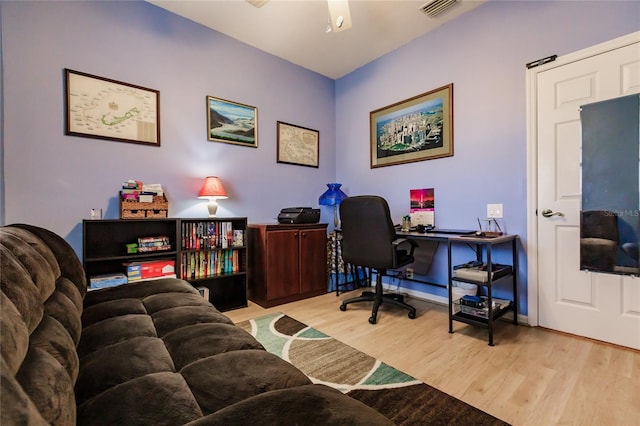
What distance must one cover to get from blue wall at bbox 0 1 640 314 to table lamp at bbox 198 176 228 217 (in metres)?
0.16

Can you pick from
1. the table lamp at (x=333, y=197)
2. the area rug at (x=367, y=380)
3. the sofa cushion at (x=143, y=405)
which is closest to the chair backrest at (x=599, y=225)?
the area rug at (x=367, y=380)

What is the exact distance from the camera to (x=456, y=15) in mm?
2795

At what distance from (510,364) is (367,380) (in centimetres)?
92

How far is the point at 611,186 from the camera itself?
6.54 feet

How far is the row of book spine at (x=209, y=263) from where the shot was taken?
2625 millimetres

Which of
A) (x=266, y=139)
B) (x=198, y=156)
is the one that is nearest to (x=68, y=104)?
(x=198, y=156)

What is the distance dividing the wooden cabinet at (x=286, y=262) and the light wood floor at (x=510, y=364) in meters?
0.35

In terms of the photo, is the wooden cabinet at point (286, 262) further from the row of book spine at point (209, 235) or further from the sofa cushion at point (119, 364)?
the sofa cushion at point (119, 364)

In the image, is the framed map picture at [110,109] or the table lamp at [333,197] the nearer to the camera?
the framed map picture at [110,109]

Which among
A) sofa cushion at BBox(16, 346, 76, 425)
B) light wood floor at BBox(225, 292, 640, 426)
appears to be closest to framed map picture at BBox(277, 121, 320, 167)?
light wood floor at BBox(225, 292, 640, 426)

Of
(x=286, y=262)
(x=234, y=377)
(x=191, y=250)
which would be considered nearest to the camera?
(x=234, y=377)

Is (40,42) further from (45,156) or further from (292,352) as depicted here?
(292,352)

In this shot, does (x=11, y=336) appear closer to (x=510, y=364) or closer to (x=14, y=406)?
(x=14, y=406)

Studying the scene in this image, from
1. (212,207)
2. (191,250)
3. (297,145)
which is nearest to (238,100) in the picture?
(297,145)
